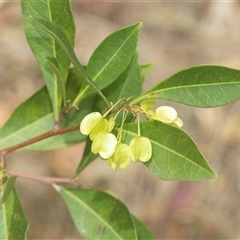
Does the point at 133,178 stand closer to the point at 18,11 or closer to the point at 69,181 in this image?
the point at 18,11

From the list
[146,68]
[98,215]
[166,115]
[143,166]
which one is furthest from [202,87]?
[143,166]

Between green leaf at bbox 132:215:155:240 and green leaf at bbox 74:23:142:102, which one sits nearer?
green leaf at bbox 74:23:142:102

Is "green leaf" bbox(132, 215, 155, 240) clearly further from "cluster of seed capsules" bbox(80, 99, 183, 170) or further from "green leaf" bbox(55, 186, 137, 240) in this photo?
"cluster of seed capsules" bbox(80, 99, 183, 170)

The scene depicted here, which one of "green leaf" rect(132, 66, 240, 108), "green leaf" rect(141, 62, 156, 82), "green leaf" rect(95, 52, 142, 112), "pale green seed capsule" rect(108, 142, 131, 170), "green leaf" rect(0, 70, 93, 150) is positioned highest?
"green leaf" rect(132, 66, 240, 108)

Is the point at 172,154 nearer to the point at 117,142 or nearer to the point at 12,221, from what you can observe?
the point at 117,142

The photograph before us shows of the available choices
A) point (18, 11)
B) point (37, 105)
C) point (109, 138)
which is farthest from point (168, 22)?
point (109, 138)

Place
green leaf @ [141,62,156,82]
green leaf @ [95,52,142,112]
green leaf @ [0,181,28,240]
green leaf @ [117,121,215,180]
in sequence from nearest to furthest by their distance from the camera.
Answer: green leaf @ [117,121,215,180] < green leaf @ [0,181,28,240] < green leaf @ [95,52,142,112] < green leaf @ [141,62,156,82]

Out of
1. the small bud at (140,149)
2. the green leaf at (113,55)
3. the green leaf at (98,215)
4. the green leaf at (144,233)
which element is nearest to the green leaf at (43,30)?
the green leaf at (113,55)

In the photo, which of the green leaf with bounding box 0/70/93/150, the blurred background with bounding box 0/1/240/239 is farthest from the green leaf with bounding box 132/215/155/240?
the blurred background with bounding box 0/1/240/239
